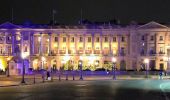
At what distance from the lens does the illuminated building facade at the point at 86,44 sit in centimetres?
16088

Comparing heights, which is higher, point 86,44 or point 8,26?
point 8,26

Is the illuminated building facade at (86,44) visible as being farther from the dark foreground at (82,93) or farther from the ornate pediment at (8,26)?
the dark foreground at (82,93)

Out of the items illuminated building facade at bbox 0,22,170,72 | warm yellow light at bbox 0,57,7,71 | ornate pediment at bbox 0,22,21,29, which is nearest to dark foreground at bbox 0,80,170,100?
warm yellow light at bbox 0,57,7,71

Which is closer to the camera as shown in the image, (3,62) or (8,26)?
(3,62)

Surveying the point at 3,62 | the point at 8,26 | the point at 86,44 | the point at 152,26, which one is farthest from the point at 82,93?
the point at 8,26

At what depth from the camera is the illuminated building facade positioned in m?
161


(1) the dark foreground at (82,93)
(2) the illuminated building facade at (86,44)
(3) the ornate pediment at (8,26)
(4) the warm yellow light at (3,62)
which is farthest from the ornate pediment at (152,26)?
(1) the dark foreground at (82,93)

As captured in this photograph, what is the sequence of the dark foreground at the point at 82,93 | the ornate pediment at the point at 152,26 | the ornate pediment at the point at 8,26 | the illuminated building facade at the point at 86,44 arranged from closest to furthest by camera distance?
the dark foreground at the point at 82,93 < the ornate pediment at the point at 152,26 < the illuminated building facade at the point at 86,44 < the ornate pediment at the point at 8,26

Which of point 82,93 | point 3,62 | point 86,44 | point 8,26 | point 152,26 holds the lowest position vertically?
point 82,93

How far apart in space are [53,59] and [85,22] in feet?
59.2

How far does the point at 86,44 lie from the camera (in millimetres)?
166500

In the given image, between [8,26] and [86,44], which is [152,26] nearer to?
[86,44]

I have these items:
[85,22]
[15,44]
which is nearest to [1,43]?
[15,44]

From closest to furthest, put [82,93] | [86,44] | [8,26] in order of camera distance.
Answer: [82,93], [8,26], [86,44]
